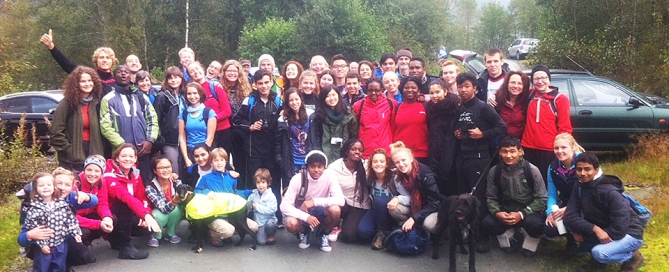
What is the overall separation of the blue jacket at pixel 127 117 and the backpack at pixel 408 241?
3002mm

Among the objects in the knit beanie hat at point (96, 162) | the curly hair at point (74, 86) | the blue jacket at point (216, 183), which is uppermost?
the curly hair at point (74, 86)

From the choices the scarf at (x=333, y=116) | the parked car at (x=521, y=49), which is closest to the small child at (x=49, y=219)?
the scarf at (x=333, y=116)

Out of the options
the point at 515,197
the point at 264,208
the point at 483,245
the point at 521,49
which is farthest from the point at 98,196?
the point at 521,49

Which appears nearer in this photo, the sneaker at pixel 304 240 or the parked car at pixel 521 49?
the sneaker at pixel 304 240

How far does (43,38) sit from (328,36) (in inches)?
873

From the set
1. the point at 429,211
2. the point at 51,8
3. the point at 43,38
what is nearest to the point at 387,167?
the point at 429,211

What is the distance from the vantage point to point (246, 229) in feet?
18.8

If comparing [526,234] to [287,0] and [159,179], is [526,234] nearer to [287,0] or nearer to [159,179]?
[159,179]

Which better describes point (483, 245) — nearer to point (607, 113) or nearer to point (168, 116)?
point (168, 116)

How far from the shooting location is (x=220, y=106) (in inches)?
263

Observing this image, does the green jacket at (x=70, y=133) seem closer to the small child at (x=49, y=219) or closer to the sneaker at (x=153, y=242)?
the small child at (x=49, y=219)

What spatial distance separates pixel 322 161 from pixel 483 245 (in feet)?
6.19

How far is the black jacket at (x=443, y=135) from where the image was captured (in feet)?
19.1

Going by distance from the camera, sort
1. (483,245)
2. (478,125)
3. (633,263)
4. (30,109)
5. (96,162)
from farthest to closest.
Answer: (30,109)
(478,125)
(483,245)
(96,162)
(633,263)
